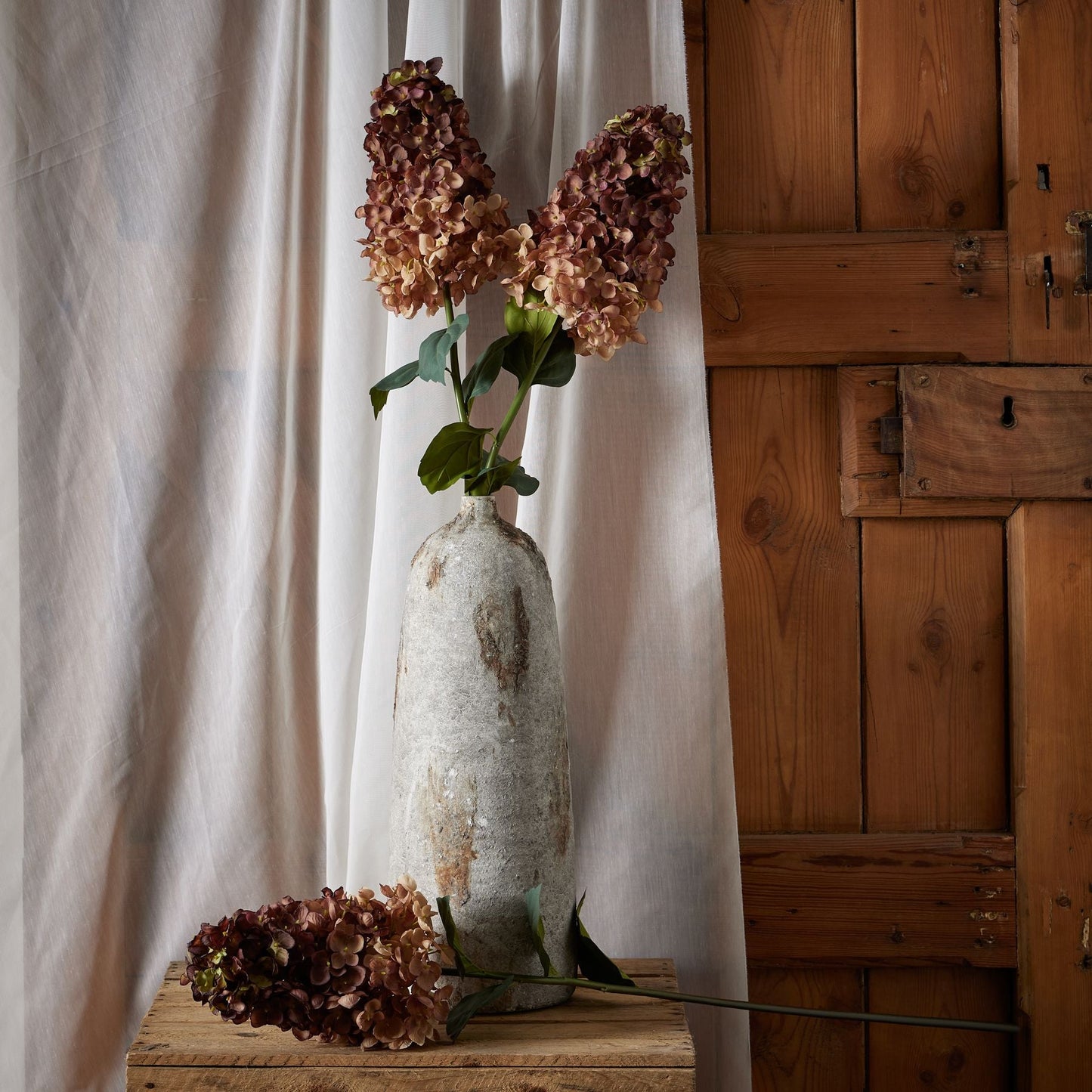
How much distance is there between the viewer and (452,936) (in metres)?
0.83

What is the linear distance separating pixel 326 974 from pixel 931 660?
69 cm

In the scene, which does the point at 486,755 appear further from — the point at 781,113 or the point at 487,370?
the point at 781,113

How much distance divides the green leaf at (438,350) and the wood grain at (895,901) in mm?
584

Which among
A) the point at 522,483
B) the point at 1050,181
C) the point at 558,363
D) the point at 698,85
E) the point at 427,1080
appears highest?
the point at 698,85

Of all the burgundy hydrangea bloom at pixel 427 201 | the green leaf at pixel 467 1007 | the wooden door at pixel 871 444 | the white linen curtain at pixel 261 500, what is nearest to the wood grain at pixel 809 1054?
the wooden door at pixel 871 444

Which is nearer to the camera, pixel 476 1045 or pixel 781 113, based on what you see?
pixel 476 1045

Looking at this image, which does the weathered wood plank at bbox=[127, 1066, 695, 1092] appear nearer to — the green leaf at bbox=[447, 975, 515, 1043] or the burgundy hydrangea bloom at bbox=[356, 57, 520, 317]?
the green leaf at bbox=[447, 975, 515, 1043]

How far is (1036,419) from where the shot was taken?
1090mm

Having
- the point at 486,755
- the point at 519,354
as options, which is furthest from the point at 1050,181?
the point at 486,755

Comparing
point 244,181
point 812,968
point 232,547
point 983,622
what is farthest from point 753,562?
point 244,181

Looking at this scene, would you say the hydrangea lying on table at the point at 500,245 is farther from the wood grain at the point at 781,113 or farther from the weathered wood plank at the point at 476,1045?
the weathered wood plank at the point at 476,1045

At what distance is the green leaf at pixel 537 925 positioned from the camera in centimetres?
83

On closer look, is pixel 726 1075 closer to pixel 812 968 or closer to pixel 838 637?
pixel 812 968

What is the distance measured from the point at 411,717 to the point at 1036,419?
2.30 feet
